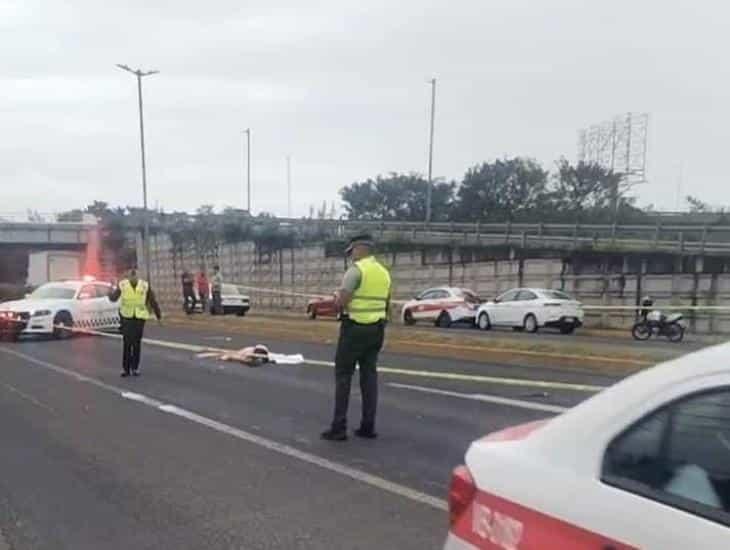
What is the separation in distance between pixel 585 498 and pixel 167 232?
64.2 metres

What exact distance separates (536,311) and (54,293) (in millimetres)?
14082

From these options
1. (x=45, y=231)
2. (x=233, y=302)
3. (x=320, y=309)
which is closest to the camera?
(x=320, y=309)

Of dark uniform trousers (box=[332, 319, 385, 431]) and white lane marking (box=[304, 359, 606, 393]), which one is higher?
dark uniform trousers (box=[332, 319, 385, 431])

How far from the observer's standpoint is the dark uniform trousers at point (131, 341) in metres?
13.0

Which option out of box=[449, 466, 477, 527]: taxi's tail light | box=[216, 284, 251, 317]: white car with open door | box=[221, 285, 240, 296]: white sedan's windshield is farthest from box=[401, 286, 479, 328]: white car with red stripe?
box=[449, 466, 477, 527]: taxi's tail light

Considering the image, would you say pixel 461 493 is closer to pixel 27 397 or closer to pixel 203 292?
pixel 27 397

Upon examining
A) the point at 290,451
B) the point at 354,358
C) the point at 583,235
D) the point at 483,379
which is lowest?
the point at 483,379

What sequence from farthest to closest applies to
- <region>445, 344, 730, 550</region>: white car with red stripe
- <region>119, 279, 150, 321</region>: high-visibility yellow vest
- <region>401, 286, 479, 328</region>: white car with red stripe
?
<region>401, 286, 479, 328</region>: white car with red stripe
<region>119, 279, 150, 321</region>: high-visibility yellow vest
<region>445, 344, 730, 550</region>: white car with red stripe

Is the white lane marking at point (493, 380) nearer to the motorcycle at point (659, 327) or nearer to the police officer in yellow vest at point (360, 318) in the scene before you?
the police officer in yellow vest at point (360, 318)

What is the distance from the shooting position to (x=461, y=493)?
2.89 metres

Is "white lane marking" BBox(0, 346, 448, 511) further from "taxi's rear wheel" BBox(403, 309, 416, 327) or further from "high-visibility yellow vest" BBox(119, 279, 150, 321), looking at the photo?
"taxi's rear wheel" BBox(403, 309, 416, 327)

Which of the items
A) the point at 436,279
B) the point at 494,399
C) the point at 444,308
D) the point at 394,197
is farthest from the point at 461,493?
the point at 394,197

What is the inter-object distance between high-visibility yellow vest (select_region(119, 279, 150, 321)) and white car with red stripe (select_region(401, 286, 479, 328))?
17.2 m

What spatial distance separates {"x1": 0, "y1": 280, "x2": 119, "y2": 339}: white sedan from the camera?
21.1 m
